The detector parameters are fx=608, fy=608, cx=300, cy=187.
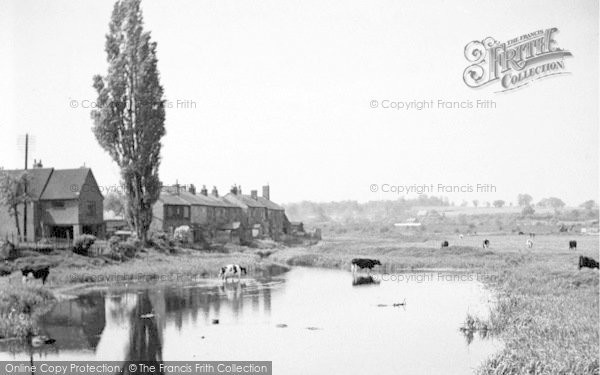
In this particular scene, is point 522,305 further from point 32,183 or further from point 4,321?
point 32,183

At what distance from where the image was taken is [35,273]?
31.0 metres

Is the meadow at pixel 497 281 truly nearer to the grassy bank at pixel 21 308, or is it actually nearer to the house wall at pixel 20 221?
the grassy bank at pixel 21 308

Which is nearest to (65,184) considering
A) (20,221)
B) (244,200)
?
(20,221)

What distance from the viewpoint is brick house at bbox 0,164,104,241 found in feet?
152

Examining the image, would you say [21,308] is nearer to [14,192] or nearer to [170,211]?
[14,192]

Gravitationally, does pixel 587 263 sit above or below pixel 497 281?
above

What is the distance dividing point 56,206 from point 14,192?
3363 millimetres

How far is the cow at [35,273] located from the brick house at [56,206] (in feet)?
51.6

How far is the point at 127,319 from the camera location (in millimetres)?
23172

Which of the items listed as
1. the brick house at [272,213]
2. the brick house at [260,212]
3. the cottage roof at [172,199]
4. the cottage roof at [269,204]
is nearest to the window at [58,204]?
the cottage roof at [172,199]

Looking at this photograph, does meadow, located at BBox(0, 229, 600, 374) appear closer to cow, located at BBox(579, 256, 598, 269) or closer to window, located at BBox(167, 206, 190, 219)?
cow, located at BBox(579, 256, 598, 269)

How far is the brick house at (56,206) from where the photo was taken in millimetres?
46312

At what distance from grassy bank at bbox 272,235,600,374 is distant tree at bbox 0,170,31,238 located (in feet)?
69.7

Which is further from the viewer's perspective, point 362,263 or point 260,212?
point 260,212
